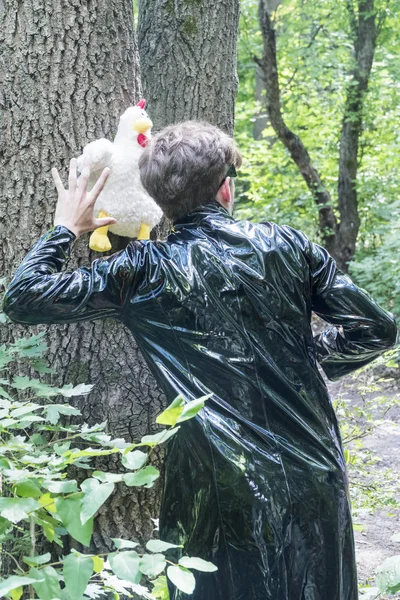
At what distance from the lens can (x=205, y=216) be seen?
1958mm

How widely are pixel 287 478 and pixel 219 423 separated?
0.71 ft

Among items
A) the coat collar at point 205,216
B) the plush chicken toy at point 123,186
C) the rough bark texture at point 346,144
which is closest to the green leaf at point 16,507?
the coat collar at point 205,216

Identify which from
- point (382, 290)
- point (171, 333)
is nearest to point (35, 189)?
point (171, 333)

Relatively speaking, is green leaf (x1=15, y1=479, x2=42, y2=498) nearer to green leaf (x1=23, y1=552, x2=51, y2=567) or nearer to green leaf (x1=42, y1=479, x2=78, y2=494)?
green leaf (x1=42, y1=479, x2=78, y2=494)

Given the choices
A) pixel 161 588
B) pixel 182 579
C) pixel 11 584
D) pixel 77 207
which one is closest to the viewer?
pixel 11 584

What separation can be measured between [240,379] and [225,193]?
0.51 meters

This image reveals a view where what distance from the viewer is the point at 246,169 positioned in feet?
45.6

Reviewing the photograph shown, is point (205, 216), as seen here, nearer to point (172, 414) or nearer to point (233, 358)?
point (233, 358)

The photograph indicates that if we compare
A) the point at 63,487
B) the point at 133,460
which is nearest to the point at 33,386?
the point at 63,487

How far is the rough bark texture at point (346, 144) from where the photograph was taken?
37.9 ft

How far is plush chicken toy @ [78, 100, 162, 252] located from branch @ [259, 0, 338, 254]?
8.77 meters

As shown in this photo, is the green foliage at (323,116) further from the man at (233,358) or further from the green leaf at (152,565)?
the green leaf at (152,565)

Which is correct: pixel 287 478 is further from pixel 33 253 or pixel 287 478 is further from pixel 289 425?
pixel 33 253

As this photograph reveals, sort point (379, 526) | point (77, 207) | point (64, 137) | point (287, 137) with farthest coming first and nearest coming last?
point (287, 137)
point (379, 526)
point (64, 137)
point (77, 207)
